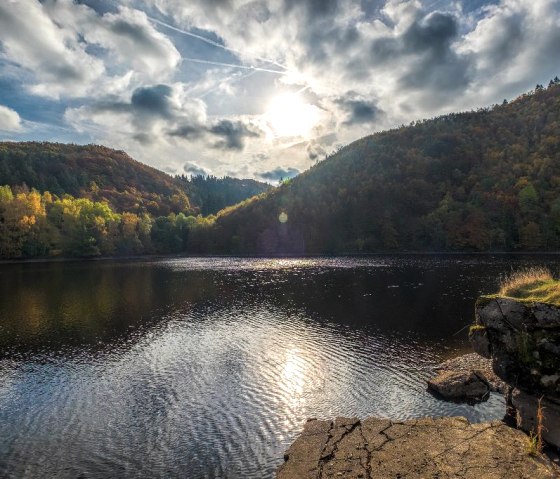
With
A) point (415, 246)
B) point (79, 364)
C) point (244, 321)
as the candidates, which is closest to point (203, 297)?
point (244, 321)

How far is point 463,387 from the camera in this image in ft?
74.7

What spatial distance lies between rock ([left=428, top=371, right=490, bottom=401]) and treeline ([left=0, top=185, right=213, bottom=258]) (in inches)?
6458

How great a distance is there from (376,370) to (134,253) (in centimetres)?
17193

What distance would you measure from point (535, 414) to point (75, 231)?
17491cm

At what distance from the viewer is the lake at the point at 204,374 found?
1869 centimetres

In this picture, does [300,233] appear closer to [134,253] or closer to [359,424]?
[134,253]

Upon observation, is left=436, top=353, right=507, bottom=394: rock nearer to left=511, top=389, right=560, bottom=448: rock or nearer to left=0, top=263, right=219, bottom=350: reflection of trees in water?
left=511, top=389, right=560, bottom=448: rock

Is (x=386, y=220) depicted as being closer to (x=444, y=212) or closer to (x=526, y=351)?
(x=444, y=212)

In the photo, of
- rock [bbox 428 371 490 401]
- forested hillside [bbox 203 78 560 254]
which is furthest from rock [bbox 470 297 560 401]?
forested hillside [bbox 203 78 560 254]

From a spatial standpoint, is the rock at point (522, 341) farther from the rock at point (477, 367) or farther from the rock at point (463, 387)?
the rock at point (477, 367)

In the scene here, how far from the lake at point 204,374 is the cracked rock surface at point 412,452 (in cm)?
255

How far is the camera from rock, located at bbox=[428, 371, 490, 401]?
22453 millimetres

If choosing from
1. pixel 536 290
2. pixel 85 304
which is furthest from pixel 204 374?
pixel 85 304

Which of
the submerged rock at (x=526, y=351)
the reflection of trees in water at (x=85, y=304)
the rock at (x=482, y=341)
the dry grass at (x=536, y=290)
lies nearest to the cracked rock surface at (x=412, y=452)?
the submerged rock at (x=526, y=351)
